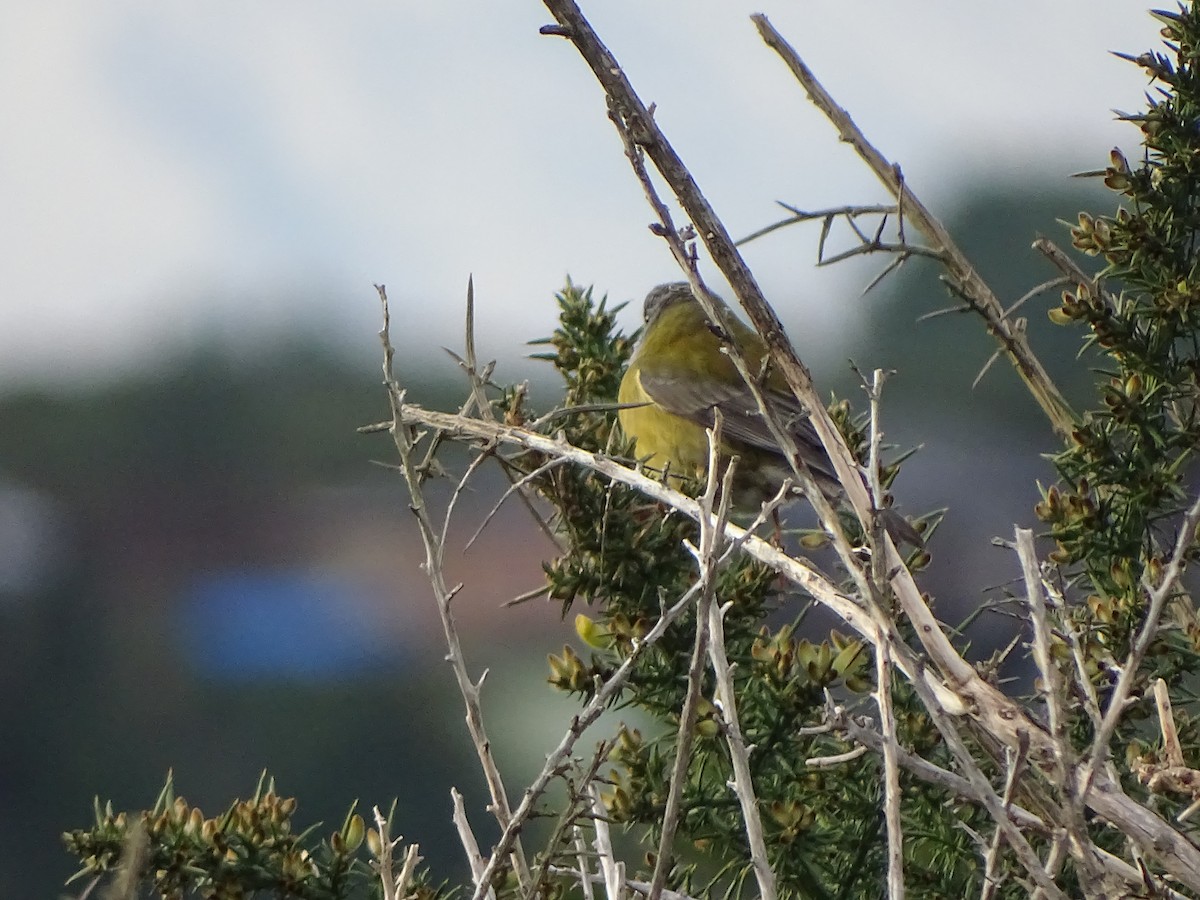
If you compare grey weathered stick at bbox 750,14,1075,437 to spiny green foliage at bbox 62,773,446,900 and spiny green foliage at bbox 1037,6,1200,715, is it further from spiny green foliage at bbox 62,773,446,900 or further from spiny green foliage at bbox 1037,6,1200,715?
spiny green foliage at bbox 62,773,446,900

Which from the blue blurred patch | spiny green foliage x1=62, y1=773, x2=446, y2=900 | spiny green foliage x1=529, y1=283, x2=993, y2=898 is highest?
spiny green foliage x1=62, y1=773, x2=446, y2=900

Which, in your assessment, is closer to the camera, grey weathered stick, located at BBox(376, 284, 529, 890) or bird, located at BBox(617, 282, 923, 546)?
grey weathered stick, located at BBox(376, 284, 529, 890)

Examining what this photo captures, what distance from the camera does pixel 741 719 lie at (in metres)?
2.50

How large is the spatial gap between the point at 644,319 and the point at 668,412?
4.30 ft

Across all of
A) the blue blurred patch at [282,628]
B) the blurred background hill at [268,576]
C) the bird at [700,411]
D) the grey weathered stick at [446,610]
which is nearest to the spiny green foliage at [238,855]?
the grey weathered stick at [446,610]

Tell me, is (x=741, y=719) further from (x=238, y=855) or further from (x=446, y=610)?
(x=238, y=855)

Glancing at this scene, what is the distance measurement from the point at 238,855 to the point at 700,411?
3.30 metres

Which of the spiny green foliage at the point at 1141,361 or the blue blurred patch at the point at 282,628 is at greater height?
the spiny green foliage at the point at 1141,361

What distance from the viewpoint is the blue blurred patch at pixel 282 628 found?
28531mm

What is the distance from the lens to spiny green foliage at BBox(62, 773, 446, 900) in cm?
211

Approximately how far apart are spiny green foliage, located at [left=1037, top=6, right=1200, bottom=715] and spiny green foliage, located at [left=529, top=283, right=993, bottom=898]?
43 cm

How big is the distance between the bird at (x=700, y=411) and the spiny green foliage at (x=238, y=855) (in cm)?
256

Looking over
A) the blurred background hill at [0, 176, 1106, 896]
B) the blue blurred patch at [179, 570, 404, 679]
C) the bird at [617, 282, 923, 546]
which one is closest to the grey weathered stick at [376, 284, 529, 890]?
the bird at [617, 282, 923, 546]

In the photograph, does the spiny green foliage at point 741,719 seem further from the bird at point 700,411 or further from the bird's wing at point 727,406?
the bird's wing at point 727,406
